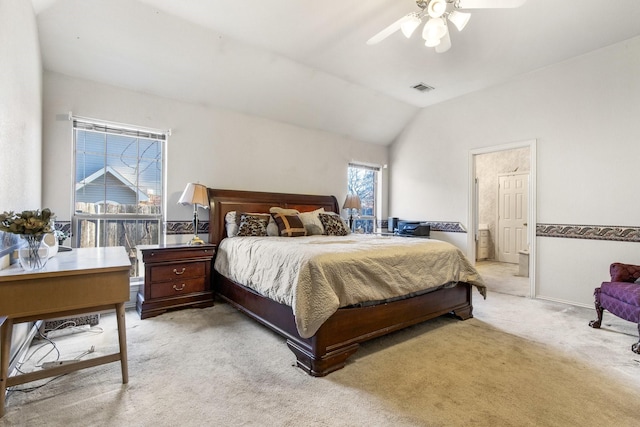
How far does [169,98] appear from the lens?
3818 mm

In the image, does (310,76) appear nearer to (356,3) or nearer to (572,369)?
(356,3)

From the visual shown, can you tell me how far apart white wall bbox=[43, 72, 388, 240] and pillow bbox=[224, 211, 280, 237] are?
0.51 meters

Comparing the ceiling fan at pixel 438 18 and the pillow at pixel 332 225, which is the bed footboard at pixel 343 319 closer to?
the pillow at pixel 332 225

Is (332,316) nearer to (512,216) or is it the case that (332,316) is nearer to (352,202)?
(352,202)

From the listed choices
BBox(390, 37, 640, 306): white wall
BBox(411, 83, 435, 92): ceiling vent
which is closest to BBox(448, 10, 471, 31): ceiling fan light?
BBox(411, 83, 435, 92): ceiling vent

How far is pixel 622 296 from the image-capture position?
2.71m

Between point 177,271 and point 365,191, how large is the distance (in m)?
3.82

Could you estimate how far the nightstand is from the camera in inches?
126

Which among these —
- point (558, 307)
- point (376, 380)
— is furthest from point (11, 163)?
point (558, 307)

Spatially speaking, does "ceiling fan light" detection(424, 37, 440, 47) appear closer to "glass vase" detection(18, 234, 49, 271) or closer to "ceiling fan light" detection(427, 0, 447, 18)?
"ceiling fan light" detection(427, 0, 447, 18)

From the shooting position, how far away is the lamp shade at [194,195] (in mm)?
3641

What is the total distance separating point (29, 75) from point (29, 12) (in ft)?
1.70

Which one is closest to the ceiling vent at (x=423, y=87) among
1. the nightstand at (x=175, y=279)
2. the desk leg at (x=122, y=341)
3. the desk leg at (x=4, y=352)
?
the nightstand at (x=175, y=279)

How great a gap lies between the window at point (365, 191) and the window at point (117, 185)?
3.35 m
